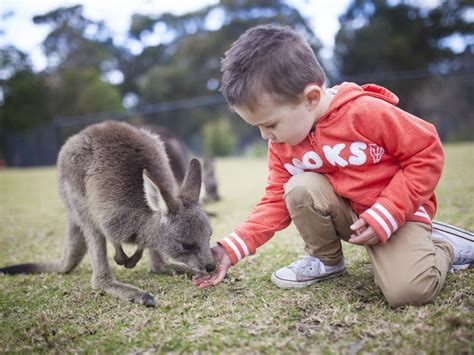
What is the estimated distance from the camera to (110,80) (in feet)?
87.1

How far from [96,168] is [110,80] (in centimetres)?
2557

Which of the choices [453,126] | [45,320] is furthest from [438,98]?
[45,320]

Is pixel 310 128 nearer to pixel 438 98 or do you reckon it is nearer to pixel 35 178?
pixel 35 178

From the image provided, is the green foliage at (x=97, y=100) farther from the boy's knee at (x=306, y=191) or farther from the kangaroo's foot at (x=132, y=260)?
the boy's knee at (x=306, y=191)

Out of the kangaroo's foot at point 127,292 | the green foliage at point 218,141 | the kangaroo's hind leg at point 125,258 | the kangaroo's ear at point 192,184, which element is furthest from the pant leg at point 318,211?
the green foliage at point 218,141

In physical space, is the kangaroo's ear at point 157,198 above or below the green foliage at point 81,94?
below

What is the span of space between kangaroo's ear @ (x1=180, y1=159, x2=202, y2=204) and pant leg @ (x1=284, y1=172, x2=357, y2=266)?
0.60 meters

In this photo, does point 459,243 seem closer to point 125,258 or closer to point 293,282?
point 293,282

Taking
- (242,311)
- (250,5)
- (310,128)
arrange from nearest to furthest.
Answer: (242,311)
(310,128)
(250,5)

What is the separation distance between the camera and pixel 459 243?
87.4 inches

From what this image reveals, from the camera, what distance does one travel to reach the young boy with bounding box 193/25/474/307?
1847 millimetres

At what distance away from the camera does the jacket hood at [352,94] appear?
2.00m

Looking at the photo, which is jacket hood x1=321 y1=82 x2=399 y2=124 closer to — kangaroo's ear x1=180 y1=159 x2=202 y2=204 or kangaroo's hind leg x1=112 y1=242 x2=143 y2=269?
kangaroo's ear x1=180 y1=159 x2=202 y2=204

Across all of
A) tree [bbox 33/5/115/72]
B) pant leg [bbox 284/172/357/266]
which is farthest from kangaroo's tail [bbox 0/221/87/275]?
tree [bbox 33/5/115/72]
